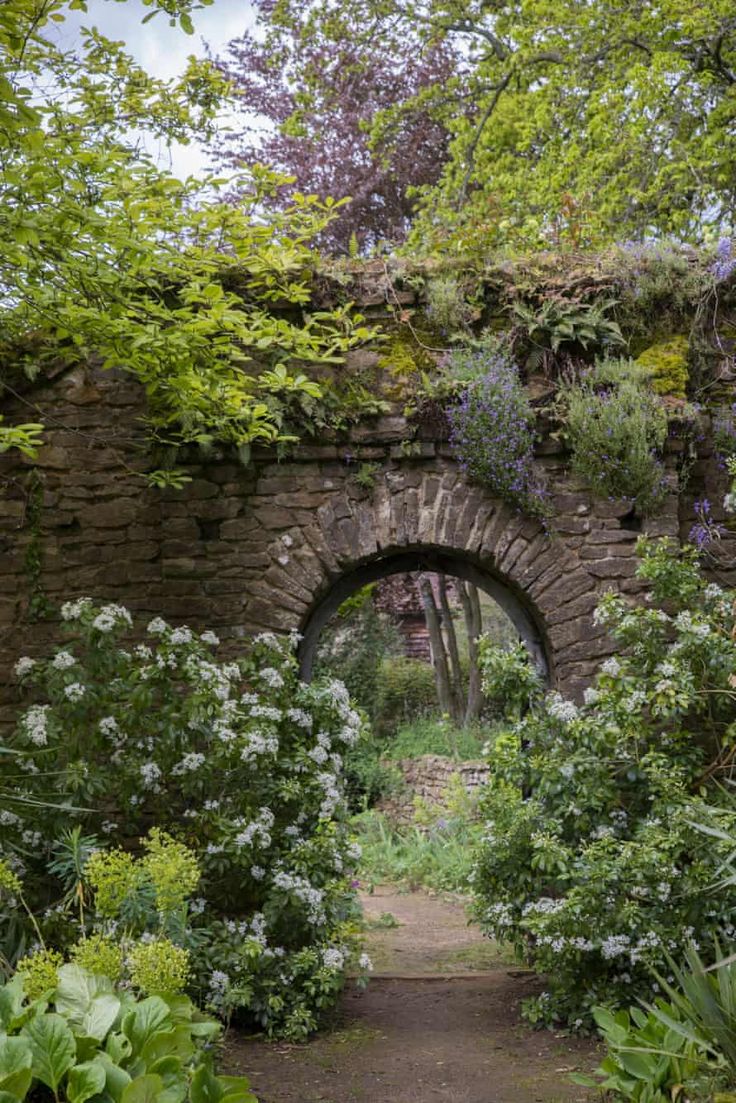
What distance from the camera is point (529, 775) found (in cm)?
514

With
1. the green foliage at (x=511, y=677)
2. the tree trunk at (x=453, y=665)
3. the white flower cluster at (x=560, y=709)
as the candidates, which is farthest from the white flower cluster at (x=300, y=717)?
the tree trunk at (x=453, y=665)

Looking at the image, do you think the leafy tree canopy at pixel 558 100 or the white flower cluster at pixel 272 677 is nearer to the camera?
the white flower cluster at pixel 272 677

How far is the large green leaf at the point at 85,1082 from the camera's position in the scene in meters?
2.60

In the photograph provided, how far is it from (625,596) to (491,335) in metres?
1.61

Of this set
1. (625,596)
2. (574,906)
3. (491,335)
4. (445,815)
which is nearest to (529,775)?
(574,906)

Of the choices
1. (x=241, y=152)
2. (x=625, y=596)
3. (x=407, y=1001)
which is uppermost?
(x=241, y=152)

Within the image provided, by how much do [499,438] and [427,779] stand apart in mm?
6767

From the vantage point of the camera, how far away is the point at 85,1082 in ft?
8.62

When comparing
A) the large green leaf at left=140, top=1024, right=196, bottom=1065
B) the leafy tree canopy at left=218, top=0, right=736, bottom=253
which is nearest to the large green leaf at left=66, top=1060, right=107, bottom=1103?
the large green leaf at left=140, top=1024, right=196, bottom=1065

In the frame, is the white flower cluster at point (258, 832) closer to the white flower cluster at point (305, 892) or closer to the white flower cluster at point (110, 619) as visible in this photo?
the white flower cluster at point (305, 892)

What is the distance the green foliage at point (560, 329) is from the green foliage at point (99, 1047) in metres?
3.93

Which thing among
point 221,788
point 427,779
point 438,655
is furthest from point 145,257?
point 438,655

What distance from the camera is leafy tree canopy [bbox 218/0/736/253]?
10695mm

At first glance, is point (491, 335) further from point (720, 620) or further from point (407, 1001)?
point (407, 1001)
